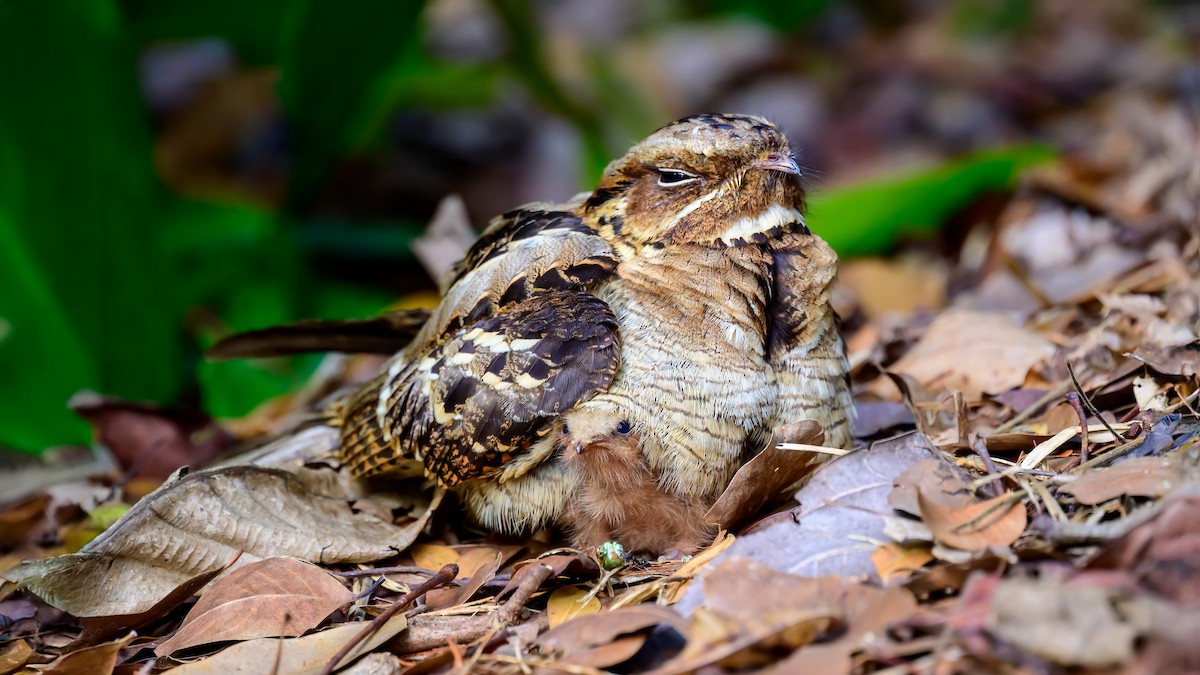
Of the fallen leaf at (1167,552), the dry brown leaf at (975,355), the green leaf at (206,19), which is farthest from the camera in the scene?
the green leaf at (206,19)

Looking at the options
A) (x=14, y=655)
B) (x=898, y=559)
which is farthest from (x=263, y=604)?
(x=898, y=559)

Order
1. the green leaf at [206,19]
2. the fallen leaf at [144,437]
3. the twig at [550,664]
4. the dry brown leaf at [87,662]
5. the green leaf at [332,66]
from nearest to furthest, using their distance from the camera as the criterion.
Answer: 1. the twig at [550,664]
2. the dry brown leaf at [87,662]
3. the fallen leaf at [144,437]
4. the green leaf at [332,66]
5. the green leaf at [206,19]

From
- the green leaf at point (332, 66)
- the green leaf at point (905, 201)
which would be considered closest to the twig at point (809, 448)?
the green leaf at point (905, 201)

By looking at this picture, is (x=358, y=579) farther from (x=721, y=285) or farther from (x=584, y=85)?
(x=584, y=85)

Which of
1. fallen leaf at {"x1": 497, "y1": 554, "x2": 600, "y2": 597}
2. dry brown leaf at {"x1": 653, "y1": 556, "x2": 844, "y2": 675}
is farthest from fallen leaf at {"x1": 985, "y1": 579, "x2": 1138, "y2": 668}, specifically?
fallen leaf at {"x1": 497, "y1": 554, "x2": 600, "y2": 597}

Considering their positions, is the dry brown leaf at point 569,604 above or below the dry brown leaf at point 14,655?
below

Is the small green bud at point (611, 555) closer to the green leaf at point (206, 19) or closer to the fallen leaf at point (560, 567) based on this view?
the fallen leaf at point (560, 567)
